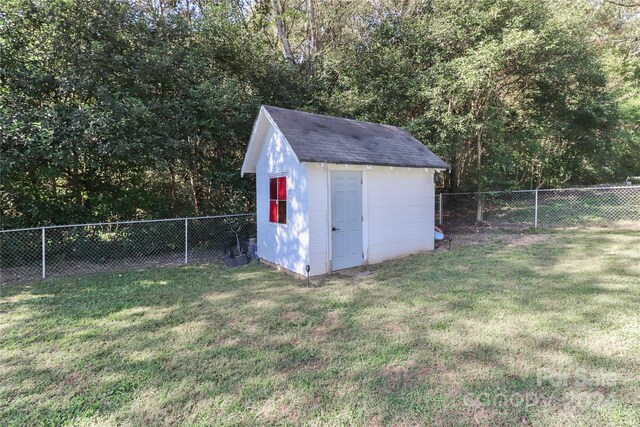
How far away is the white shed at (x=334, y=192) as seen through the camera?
19.4ft

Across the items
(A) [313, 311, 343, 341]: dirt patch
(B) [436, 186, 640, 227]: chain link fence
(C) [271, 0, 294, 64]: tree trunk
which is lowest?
(A) [313, 311, 343, 341]: dirt patch

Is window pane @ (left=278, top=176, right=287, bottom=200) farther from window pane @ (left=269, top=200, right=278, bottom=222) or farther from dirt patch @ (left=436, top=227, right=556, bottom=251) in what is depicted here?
dirt patch @ (left=436, top=227, right=556, bottom=251)

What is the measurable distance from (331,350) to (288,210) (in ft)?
11.0

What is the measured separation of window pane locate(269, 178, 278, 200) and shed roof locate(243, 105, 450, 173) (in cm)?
111

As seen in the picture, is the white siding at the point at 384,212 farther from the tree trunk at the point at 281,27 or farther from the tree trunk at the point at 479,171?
the tree trunk at the point at 281,27

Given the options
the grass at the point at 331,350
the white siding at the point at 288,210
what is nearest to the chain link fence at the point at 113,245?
the grass at the point at 331,350

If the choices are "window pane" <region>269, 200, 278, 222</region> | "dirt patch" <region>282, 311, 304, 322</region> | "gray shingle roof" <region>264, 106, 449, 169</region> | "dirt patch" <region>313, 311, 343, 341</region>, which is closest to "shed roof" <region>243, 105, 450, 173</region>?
"gray shingle roof" <region>264, 106, 449, 169</region>

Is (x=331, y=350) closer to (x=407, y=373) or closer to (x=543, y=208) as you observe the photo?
(x=407, y=373)

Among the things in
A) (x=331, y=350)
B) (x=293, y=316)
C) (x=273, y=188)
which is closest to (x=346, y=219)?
(x=273, y=188)

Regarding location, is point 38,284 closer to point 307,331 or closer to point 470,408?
point 307,331

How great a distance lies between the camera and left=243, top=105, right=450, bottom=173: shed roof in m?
5.92

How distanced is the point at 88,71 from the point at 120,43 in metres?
1.25

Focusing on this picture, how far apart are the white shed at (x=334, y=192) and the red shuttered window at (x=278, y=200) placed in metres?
0.02

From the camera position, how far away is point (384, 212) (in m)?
7.00
